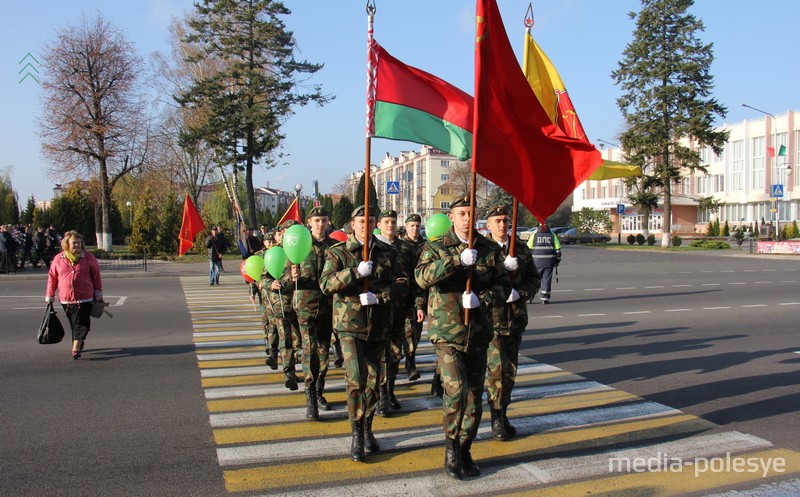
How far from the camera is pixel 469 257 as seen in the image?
456 centimetres

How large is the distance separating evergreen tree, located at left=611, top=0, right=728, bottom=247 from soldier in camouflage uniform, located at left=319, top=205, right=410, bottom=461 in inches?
1745

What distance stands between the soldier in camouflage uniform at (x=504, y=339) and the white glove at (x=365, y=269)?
47.2 inches

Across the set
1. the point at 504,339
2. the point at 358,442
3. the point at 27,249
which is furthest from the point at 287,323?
the point at 27,249

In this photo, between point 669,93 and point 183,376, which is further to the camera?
point 669,93

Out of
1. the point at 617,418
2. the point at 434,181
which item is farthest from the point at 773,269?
the point at 434,181

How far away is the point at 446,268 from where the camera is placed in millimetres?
4648

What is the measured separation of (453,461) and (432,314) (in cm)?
111

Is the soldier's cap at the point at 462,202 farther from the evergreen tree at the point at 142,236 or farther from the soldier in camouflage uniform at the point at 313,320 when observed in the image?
the evergreen tree at the point at 142,236

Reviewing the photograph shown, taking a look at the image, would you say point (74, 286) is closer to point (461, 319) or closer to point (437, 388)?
point (437, 388)

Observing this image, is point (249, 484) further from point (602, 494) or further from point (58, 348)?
point (58, 348)

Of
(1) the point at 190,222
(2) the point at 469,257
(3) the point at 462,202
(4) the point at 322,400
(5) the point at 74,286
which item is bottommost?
(4) the point at 322,400

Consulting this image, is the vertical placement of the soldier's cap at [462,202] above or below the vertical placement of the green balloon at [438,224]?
above

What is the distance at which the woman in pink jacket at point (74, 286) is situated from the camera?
8.88m


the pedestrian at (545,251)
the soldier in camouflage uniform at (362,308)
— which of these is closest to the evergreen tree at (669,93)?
the pedestrian at (545,251)
